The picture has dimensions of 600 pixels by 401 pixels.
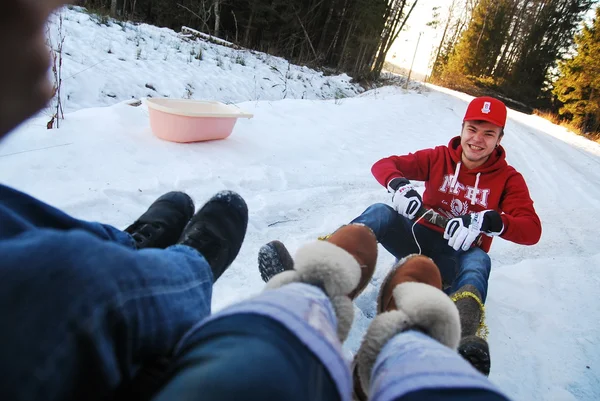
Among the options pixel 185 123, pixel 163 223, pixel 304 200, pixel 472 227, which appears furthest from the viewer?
pixel 185 123

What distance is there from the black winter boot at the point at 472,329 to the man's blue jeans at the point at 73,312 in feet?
2.89

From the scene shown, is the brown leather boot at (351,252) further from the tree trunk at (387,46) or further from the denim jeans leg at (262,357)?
the tree trunk at (387,46)

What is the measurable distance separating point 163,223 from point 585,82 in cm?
1851

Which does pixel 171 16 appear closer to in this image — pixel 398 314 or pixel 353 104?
pixel 353 104

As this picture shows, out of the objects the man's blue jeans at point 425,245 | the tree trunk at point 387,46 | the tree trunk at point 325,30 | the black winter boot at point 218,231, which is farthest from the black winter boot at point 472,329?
the tree trunk at point 387,46

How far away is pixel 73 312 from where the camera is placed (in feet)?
1.41

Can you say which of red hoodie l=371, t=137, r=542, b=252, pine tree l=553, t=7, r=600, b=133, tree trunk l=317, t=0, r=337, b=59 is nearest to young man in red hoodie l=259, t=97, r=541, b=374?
red hoodie l=371, t=137, r=542, b=252

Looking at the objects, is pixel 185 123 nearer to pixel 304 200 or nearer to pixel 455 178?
pixel 304 200

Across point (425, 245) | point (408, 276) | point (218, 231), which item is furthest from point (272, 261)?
point (425, 245)

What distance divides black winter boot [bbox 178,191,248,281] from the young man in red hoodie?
7.3 inches

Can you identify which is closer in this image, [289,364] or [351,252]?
[289,364]

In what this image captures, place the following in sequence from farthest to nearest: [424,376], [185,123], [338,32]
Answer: [338,32], [185,123], [424,376]

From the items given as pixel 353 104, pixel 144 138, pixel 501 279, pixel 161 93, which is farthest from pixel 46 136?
pixel 353 104

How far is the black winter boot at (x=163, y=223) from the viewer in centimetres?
123
